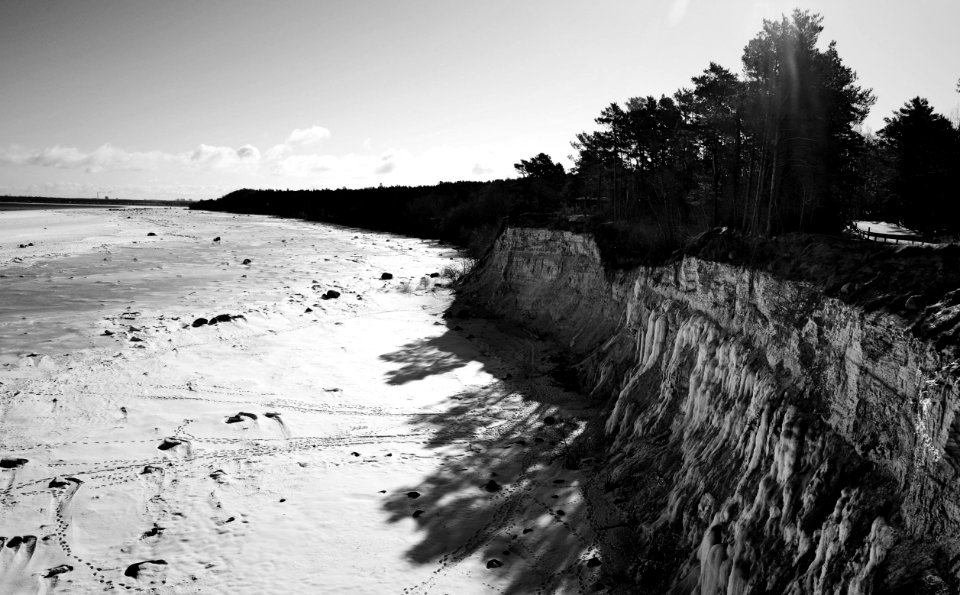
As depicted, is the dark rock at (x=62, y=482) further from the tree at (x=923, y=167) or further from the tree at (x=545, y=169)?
the tree at (x=545, y=169)

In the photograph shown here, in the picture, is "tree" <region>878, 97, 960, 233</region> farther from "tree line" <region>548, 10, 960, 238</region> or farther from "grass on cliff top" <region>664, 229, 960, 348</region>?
"grass on cliff top" <region>664, 229, 960, 348</region>

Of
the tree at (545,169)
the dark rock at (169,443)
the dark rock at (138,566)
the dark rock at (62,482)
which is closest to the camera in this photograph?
the dark rock at (138,566)

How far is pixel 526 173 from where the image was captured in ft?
242

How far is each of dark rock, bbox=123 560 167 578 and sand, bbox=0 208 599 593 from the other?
0.09 feet

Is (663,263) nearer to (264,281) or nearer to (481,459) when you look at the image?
(481,459)

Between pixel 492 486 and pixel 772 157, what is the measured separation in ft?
58.4

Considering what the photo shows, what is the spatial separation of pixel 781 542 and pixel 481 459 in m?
9.44

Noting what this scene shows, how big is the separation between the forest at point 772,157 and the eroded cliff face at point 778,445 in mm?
4529

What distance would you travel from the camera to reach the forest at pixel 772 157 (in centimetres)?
2145

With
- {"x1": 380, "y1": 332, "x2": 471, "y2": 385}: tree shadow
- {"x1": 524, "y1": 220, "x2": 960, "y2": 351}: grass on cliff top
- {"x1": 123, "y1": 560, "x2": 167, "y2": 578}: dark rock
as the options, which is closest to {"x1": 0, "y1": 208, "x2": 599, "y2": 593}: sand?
{"x1": 123, "y1": 560, "x2": 167, "y2": 578}: dark rock

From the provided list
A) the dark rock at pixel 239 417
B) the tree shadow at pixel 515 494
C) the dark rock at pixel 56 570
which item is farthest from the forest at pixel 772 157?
the dark rock at pixel 56 570

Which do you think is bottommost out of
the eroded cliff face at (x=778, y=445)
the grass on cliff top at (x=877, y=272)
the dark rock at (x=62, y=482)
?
the dark rock at (x=62, y=482)

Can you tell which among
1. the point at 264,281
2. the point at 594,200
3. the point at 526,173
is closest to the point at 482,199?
the point at 526,173

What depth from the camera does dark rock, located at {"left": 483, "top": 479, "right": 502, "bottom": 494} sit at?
50.3ft
